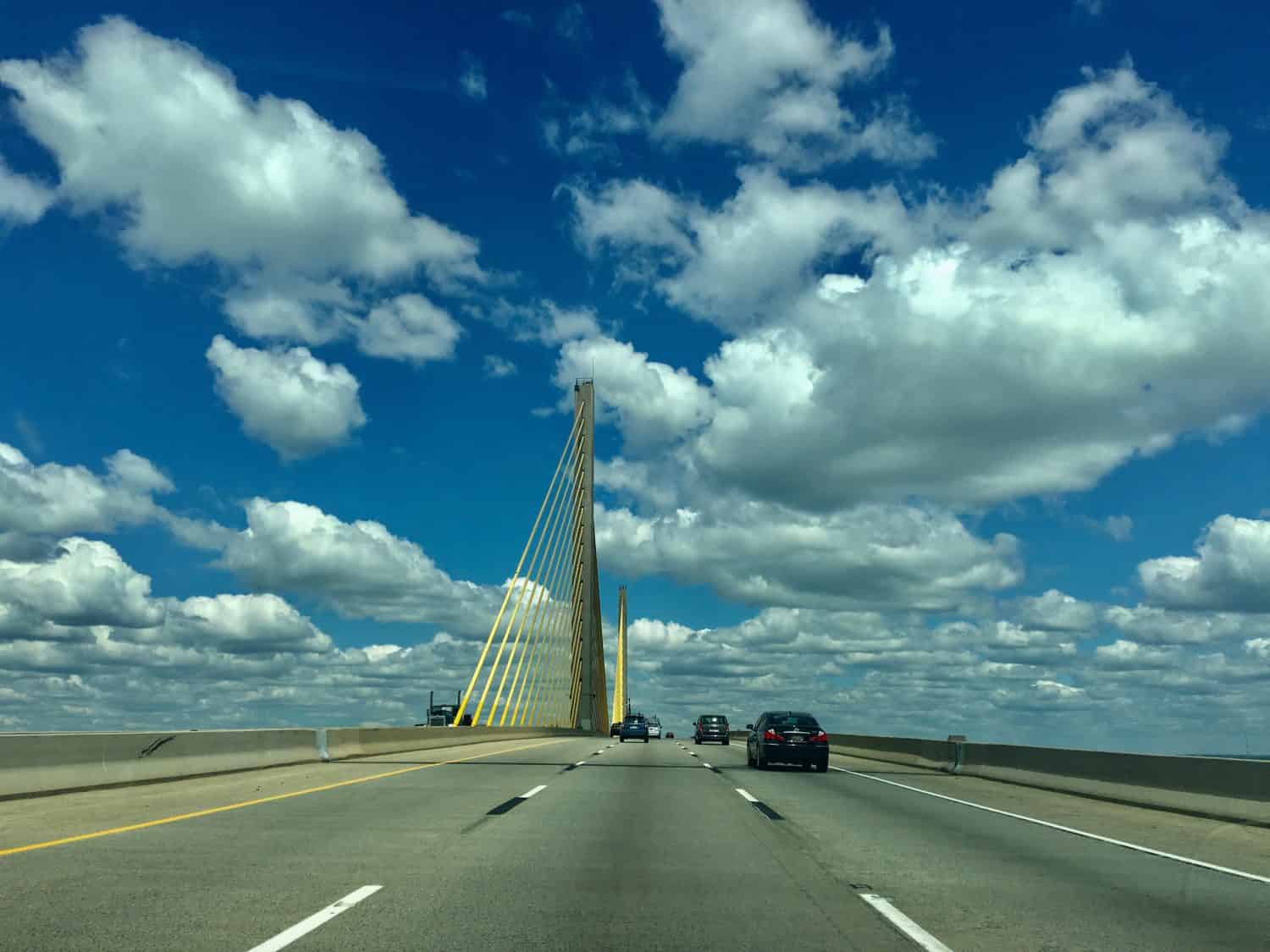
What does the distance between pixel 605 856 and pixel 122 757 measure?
35.9 feet

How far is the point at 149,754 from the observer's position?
1970 cm

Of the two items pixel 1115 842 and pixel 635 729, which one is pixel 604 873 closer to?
pixel 1115 842

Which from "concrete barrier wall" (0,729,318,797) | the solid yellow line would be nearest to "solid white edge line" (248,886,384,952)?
the solid yellow line

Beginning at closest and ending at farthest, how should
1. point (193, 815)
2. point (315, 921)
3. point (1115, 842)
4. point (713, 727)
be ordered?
1. point (315, 921)
2. point (1115, 842)
3. point (193, 815)
4. point (713, 727)

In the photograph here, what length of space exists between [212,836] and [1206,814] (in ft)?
44.2

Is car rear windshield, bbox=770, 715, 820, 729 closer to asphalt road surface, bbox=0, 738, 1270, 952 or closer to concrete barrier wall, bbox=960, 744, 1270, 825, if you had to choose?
concrete barrier wall, bbox=960, 744, 1270, 825

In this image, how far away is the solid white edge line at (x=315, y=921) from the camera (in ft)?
22.3

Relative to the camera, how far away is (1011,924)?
8023 millimetres

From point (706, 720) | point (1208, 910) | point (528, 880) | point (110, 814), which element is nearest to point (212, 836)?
point (110, 814)

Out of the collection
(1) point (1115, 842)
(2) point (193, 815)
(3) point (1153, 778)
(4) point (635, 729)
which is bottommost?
(2) point (193, 815)

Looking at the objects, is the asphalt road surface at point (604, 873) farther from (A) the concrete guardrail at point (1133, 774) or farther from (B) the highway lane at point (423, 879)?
(A) the concrete guardrail at point (1133, 774)

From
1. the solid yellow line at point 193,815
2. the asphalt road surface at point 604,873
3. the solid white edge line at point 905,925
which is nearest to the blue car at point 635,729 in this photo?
the solid yellow line at point 193,815

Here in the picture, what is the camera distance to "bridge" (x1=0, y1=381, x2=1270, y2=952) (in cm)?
750

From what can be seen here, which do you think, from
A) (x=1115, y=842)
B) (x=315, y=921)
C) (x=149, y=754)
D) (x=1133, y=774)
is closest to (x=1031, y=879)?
(x=1115, y=842)
